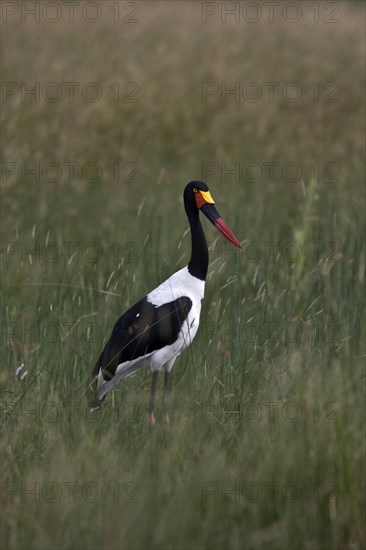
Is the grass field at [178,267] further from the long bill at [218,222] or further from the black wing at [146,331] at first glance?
the long bill at [218,222]

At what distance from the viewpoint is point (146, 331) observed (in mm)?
4438

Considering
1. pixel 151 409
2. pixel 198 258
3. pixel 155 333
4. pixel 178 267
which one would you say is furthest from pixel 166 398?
pixel 178 267

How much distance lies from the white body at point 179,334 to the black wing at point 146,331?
21 mm

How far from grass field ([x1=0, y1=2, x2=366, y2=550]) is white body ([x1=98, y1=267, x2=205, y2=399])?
114 mm

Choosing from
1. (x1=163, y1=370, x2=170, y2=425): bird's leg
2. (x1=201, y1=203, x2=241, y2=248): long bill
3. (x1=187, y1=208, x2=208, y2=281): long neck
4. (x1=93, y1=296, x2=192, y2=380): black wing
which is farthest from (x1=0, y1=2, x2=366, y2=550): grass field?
(x1=201, y1=203, x2=241, y2=248): long bill

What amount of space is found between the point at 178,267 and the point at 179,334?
1477mm

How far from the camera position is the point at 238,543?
3.18 m

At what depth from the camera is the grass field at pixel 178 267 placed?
332 centimetres

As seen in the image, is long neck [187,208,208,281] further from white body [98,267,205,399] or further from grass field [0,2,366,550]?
grass field [0,2,366,550]

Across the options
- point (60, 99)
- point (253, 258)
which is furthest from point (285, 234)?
point (60, 99)

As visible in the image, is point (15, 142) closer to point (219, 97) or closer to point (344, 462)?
point (219, 97)

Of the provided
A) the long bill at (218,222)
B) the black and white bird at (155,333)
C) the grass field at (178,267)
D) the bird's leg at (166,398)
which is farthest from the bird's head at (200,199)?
the bird's leg at (166,398)

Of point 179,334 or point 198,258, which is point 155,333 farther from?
point 198,258

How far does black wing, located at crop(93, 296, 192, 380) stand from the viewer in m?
4.39
